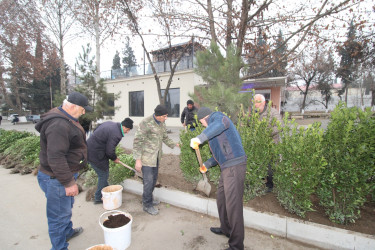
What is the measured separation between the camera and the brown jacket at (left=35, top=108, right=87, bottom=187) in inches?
79.2

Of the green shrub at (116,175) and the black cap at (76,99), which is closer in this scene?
the black cap at (76,99)

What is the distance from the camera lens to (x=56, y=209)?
2.21 metres

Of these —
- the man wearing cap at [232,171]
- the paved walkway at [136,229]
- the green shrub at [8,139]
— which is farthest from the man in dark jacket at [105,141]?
the green shrub at [8,139]

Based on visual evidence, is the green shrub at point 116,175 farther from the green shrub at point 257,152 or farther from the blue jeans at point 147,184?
the green shrub at point 257,152

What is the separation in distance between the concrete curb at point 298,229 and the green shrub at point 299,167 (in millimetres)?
197

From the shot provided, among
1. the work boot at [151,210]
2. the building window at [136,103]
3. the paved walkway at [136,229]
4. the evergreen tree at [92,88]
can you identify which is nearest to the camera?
the paved walkway at [136,229]

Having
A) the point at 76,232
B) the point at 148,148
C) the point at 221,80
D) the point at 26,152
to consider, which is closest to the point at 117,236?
the point at 76,232

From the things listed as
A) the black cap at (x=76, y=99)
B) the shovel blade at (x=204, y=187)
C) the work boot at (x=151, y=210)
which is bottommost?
the work boot at (x=151, y=210)

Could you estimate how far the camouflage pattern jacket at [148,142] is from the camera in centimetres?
326

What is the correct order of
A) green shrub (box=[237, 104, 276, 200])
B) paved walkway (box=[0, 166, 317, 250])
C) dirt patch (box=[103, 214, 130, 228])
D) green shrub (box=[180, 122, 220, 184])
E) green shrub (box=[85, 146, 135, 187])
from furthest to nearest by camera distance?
green shrub (box=[85, 146, 135, 187]), green shrub (box=[180, 122, 220, 184]), green shrub (box=[237, 104, 276, 200]), paved walkway (box=[0, 166, 317, 250]), dirt patch (box=[103, 214, 130, 228])

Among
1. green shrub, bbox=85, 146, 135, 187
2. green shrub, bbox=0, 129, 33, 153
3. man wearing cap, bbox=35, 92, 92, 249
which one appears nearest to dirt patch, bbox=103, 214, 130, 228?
man wearing cap, bbox=35, 92, 92, 249

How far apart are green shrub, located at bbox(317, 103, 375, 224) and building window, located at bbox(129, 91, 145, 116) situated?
15.0 m

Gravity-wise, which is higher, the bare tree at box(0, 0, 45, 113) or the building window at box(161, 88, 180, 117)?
the bare tree at box(0, 0, 45, 113)

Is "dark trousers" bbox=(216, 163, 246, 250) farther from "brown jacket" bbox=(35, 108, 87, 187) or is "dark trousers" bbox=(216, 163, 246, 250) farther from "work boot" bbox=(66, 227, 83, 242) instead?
"work boot" bbox=(66, 227, 83, 242)
